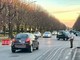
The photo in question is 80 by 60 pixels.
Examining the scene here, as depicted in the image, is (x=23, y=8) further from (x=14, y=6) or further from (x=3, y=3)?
(x=3, y=3)

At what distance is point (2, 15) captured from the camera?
2224 inches

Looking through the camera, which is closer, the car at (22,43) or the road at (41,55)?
the road at (41,55)

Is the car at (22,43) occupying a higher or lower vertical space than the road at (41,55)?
higher

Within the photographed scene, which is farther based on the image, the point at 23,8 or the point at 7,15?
the point at 23,8

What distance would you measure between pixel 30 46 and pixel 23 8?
48.2 metres

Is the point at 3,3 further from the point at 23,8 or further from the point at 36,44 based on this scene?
the point at 36,44

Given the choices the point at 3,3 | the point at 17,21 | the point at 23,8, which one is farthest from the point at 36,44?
the point at 23,8

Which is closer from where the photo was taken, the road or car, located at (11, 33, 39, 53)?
the road

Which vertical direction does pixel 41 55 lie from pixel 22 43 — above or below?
below

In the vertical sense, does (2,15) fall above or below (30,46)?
above

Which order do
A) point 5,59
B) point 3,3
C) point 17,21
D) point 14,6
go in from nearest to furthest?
point 5,59, point 3,3, point 14,6, point 17,21

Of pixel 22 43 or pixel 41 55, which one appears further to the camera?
pixel 22 43

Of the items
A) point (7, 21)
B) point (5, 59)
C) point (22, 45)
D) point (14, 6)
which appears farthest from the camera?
point (14, 6)

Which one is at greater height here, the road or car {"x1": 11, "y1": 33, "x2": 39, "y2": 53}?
car {"x1": 11, "y1": 33, "x2": 39, "y2": 53}
